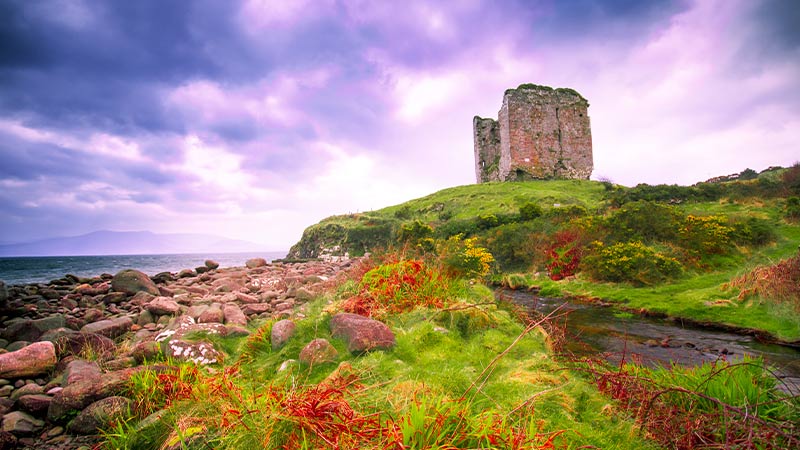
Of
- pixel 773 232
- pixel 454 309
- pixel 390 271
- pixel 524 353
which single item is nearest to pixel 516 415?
pixel 524 353

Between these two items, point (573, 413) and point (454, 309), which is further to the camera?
point (454, 309)

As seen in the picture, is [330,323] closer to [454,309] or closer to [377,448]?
[454,309]

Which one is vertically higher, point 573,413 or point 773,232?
point 773,232

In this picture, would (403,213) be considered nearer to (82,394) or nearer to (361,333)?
(361,333)

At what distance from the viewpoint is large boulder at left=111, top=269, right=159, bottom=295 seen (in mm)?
10641

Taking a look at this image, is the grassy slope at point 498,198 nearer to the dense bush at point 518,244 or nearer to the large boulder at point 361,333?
the dense bush at point 518,244

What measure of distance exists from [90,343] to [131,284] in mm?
6557

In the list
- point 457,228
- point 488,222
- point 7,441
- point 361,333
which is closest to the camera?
point 7,441

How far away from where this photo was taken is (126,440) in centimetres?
252

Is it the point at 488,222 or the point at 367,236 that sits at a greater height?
the point at 488,222

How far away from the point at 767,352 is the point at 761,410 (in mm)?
4087


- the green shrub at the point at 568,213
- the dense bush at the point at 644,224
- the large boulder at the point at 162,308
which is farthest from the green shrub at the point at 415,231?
the large boulder at the point at 162,308

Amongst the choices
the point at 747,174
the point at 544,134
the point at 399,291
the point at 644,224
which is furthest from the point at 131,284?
the point at 747,174

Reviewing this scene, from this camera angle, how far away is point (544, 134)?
111ft
